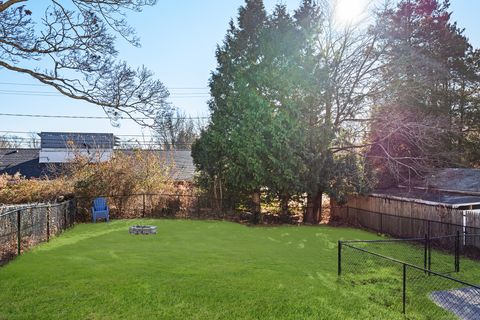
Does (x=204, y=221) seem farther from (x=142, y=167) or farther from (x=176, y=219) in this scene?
(x=142, y=167)

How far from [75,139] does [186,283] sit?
20.8 m

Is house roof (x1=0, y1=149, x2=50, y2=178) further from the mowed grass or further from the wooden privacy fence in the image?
the wooden privacy fence

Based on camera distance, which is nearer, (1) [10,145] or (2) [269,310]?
(2) [269,310]

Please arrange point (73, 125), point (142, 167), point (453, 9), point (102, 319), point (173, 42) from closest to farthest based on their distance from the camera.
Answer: point (102, 319) → point (173, 42) → point (142, 167) → point (453, 9) → point (73, 125)

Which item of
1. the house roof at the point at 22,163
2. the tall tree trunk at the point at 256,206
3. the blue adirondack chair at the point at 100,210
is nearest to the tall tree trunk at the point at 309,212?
the tall tree trunk at the point at 256,206

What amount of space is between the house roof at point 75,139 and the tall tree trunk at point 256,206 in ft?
44.6

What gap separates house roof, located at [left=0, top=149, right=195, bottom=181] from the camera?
69.5ft

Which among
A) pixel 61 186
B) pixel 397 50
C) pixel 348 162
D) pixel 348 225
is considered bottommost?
pixel 348 225

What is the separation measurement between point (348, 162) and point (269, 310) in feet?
32.2

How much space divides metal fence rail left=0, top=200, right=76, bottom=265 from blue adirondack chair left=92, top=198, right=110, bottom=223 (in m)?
1.84

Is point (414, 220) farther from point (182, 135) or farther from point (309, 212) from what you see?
point (182, 135)

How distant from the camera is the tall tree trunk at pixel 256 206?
45.0ft

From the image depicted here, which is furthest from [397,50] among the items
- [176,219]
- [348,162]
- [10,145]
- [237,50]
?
[10,145]

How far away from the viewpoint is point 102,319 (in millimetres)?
4305
